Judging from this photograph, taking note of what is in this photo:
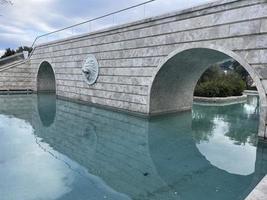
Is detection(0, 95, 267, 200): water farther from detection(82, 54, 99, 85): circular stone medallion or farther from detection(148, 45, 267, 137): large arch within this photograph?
detection(82, 54, 99, 85): circular stone medallion

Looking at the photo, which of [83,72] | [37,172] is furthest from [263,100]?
[83,72]

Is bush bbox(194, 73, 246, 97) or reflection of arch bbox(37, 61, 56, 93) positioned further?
reflection of arch bbox(37, 61, 56, 93)

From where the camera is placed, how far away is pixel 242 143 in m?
7.57

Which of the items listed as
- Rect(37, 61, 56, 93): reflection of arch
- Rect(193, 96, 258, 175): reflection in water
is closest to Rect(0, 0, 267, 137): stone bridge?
Rect(193, 96, 258, 175): reflection in water

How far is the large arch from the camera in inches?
372

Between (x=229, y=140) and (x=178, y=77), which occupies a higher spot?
(x=178, y=77)

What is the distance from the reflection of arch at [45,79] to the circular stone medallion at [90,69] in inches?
295

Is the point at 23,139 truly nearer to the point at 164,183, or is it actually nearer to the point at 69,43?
the point at 164,183

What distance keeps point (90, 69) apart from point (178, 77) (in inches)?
203

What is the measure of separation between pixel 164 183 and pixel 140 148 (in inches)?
86.5

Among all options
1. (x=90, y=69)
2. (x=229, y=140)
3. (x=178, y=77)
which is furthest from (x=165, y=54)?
(x=90, y=69)

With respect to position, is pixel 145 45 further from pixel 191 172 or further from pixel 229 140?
pixel 191 172

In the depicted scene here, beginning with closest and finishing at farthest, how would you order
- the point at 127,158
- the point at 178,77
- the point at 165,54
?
the point at 127,158, the point at 165,54, the point at 178,77

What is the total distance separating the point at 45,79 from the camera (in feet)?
70.3
